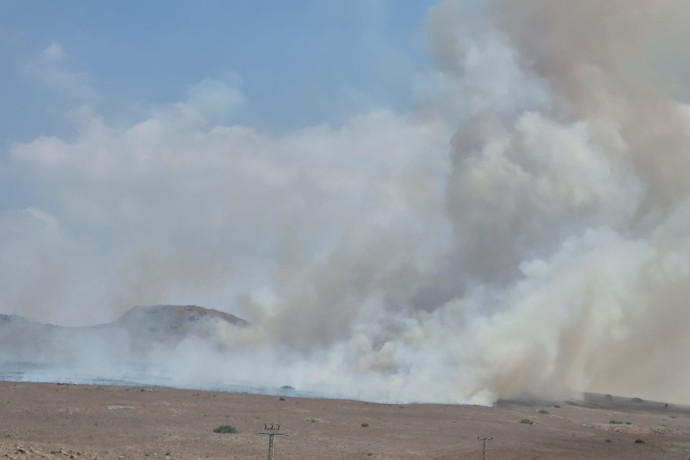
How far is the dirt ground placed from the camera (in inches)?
1548

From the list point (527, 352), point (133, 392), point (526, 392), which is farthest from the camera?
point (526, 392)

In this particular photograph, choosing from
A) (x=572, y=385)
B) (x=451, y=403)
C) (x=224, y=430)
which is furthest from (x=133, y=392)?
(x=572, y=385)

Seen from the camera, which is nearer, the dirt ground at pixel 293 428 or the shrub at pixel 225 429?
the dirt ground at pixel 293 428

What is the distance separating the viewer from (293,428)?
165ft

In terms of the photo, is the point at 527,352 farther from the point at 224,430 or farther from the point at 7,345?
the point at 7,345

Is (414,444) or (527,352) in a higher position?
(527,352)

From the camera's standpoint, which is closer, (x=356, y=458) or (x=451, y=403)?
(x=356, y=458)

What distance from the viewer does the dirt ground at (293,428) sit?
129 ft

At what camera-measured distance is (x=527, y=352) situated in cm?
8306

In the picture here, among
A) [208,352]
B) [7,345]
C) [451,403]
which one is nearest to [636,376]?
[451,403]

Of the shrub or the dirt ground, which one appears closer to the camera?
the dirt ground

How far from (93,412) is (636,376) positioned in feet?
295

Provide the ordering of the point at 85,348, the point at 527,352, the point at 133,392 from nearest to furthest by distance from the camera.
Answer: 1. the point at 133,392
2. the point at 527,352
3. the point at 85,348

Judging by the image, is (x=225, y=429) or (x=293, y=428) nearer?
(x=225, y=429)
